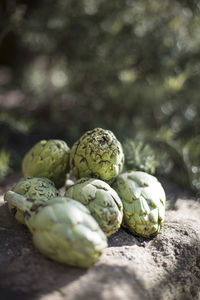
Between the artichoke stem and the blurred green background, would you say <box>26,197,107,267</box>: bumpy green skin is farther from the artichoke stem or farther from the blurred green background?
the blurred green background

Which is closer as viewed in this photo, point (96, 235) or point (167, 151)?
point (96, 235)

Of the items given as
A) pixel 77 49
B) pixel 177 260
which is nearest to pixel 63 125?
pixel 77 49

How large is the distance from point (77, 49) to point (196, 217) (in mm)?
1562

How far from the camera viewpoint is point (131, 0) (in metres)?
2.26

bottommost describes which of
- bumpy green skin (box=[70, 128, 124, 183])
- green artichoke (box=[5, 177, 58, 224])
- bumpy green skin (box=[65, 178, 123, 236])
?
green artichoke (box=[5, 177, 58, 224])

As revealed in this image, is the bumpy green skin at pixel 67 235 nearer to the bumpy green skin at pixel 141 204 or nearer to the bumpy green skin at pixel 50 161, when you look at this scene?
the bumpy green skin at pixel 141 204

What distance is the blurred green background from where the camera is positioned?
2199mm

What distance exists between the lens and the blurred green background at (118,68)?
2.20 meters

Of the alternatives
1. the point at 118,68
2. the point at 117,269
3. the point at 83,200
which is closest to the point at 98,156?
the point at 83,200

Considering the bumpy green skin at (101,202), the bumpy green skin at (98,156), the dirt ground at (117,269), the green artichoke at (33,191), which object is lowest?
the dirt ground at (117,269)

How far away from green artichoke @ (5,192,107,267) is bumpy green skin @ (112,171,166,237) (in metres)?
0.27

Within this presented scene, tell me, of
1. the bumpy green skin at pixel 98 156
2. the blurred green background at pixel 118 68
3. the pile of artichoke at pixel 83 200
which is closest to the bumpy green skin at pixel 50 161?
the pile of artichoke at pixel 83 200

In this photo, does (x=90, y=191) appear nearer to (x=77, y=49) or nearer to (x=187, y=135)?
(x=187, y=135)

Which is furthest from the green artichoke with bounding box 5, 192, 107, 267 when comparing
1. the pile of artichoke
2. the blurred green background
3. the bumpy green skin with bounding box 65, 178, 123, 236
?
the blurred green background
